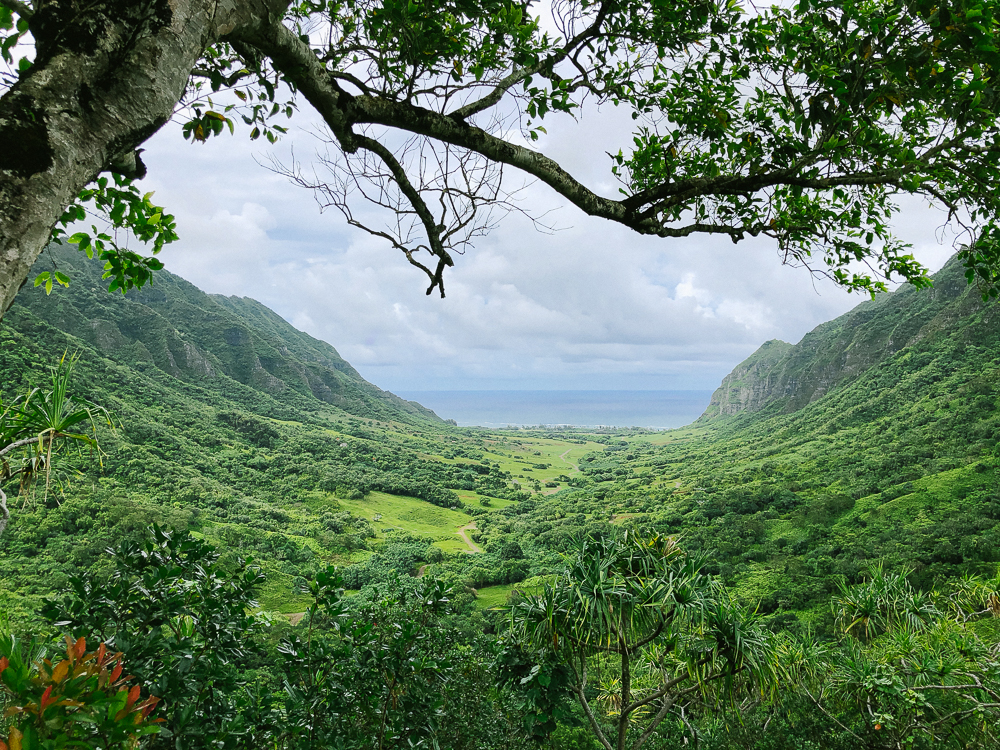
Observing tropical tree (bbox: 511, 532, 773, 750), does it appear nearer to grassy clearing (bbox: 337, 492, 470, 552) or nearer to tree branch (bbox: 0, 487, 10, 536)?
tree branch (bbox: 0, 487, 10, 536)

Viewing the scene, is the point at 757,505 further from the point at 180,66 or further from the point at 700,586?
the point at 180,66

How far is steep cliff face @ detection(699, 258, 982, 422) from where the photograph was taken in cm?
5706

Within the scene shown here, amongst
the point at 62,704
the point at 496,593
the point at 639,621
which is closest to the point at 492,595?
the point at 496,593

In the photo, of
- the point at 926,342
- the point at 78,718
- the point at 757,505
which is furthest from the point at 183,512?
the point at 926,342

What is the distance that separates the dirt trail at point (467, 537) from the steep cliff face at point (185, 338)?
42.1m

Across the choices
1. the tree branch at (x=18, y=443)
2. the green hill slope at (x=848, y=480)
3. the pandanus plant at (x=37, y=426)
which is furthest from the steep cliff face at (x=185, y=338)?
the tree branch at (x=18, y=443)

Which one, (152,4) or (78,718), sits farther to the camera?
(152,4)

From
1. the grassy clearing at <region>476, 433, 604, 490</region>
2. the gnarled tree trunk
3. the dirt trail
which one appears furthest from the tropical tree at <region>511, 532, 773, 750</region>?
the grassy clearing at <region>476, 433, 604, 490</region>

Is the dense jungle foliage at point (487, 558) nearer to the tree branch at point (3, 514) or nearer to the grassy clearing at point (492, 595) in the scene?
the tree branch at point (3, 514)

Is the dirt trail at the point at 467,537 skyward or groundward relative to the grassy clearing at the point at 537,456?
groundward

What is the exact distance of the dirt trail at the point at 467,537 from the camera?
37.1m

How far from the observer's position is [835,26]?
243cm

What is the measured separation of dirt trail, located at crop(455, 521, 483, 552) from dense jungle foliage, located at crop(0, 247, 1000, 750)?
2.41 ft

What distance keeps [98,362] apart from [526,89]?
61.5m
